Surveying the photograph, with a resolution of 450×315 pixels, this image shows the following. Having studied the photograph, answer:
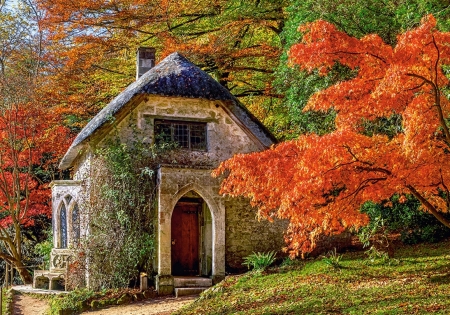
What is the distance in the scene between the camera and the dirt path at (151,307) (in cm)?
1343

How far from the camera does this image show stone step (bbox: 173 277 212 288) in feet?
52.0

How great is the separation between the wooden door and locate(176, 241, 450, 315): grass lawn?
2744 mm

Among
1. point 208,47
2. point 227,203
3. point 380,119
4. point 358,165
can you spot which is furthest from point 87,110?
point 358,165

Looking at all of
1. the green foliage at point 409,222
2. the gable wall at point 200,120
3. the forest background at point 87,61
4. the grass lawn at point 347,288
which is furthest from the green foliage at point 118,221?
the green foliage at point 409,222

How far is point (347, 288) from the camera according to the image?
1241cm

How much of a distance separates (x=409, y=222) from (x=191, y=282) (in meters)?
6.13

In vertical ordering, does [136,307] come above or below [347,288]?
below

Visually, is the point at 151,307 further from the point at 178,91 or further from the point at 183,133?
the point at 178,91

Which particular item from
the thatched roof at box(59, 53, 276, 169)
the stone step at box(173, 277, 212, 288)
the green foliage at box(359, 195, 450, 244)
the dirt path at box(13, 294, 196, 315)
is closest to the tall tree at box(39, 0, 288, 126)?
the thatched roof at box(59, 53, 276, 169)

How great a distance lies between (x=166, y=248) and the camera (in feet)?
52.6

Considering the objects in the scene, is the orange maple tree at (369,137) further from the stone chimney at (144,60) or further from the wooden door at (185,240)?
the stone chimney at (144,60)

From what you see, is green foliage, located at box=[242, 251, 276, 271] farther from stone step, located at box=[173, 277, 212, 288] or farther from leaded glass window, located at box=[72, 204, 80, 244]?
leaded glass window, located at box=[72, 204, 80, 244]

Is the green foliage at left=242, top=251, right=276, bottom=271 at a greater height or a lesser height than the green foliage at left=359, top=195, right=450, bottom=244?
lesser

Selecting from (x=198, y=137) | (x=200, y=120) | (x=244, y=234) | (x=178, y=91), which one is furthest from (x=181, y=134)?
(x=244, y=234)
